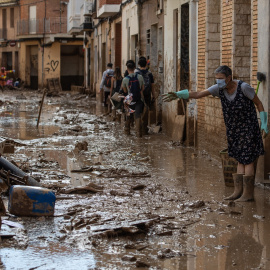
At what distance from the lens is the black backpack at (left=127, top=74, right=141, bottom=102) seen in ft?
51.3

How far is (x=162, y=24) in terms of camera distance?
17844 mm

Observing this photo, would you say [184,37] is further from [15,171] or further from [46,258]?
[46,258]

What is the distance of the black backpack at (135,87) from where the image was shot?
15.6 meters

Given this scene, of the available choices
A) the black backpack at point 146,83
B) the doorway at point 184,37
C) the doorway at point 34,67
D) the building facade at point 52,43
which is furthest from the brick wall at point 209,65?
the doorway at point 34,67

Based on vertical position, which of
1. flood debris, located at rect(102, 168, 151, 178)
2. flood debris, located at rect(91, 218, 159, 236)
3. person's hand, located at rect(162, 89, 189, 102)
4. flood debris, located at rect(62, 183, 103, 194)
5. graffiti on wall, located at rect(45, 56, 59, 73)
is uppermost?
graffiti on wall, located at rect(45, 56, 59, 73)

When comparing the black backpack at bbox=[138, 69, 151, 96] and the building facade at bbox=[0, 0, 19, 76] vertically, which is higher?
the building facade at bbox=[0, 0, 19, 76]

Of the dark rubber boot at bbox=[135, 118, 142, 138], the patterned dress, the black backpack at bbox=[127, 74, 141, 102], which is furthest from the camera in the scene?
the dark rubber boot at bbox=[135, 118, 142, 138]

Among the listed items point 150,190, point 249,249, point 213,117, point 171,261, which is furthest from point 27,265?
point 213,117

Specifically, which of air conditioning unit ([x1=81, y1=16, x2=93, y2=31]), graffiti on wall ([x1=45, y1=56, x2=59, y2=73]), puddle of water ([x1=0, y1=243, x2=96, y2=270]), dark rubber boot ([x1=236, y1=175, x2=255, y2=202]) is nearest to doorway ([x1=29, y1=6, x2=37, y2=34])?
graffiti on wall ([x1=45, y1=56, x2=59, y2=73])

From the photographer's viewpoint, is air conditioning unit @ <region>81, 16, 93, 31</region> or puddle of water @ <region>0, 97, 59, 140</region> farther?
air conditioning unit @ <region>81, 16, 93, 31</region>

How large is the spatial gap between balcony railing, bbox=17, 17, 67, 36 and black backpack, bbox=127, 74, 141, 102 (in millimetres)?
37247

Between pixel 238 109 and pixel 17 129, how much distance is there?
10880 mm

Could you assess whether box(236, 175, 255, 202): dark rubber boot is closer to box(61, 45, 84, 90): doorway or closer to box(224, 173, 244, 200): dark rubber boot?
box(224, 173, 244, 200): dark rubber boot

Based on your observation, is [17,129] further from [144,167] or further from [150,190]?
[150,190]
